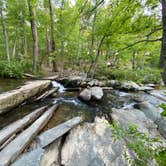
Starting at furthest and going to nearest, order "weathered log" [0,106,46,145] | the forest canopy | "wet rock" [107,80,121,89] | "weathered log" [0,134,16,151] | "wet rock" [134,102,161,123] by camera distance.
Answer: "wet rock" [107,80,121,89]
"wet rock" [134,102,161,123]
the forest canopy
"weathered log" [0,106,46,145]
"weathered log" [0,134,16,151]

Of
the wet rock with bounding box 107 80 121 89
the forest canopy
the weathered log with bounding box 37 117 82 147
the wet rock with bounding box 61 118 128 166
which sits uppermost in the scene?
the forest canopy

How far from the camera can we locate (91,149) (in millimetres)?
2488

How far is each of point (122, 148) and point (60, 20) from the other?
10.7m

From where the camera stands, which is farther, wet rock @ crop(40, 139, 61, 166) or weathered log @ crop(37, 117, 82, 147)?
weathered log @ crop(37, 117, 82, 147)

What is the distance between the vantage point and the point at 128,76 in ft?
30.0

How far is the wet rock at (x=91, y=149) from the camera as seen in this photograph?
220cm

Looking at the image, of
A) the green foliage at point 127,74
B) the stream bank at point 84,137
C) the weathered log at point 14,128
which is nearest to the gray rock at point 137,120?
the stream bank at point 84,137

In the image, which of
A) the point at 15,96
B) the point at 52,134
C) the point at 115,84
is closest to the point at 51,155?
the point at 52,134

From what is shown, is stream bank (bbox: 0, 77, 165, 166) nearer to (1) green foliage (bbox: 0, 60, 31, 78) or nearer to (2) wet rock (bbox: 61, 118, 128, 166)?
(2) wet rock (bbox: 61, 118, 128, 166)

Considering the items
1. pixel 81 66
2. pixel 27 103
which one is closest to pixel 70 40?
pixel 81 66

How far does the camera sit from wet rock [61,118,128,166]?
7.23ft

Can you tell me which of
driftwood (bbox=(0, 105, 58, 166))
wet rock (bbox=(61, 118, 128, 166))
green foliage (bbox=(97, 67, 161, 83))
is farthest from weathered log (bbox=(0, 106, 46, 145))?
green foliage (bbox=(97, 67, 161, 83))

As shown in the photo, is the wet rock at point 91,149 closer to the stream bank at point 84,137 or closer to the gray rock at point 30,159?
the stream bank at point 84,137

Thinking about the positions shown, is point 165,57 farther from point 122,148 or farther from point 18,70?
point 18,70
